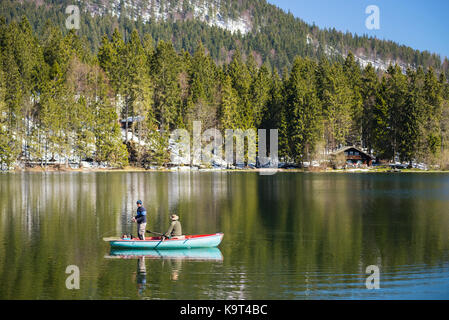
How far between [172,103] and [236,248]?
91986 millimetres

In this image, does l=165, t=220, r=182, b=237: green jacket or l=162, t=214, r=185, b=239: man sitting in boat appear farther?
l=165, t=220, r=182, b=237: green jacket

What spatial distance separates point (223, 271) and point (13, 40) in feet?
311

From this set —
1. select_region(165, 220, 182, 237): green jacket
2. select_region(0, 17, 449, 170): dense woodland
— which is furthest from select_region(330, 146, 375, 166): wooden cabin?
select_region(165, 220, 182, 237): green jacket

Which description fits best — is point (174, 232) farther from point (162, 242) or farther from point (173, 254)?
point (173, 254)

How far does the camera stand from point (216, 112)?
125062 mm

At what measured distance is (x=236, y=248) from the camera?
32.0m

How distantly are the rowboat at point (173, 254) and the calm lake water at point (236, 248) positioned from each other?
11cm

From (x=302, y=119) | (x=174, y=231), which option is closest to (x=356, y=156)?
(x=302, y=119)

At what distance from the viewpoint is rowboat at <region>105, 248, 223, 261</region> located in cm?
2933

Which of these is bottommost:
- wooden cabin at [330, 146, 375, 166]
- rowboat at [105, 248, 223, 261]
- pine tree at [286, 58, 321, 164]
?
rowboat at [105, 248, 223, 261]

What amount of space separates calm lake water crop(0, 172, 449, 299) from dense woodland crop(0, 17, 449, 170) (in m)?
47.3

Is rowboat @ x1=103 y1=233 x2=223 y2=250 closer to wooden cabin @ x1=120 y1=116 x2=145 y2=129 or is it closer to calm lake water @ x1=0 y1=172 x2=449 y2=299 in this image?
calm lake water @ x1=0 y1=172 x2=449 y2=299

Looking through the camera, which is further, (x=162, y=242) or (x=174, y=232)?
(x=174, y=232)

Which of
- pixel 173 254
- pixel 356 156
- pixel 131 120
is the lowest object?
pixel 173 254
